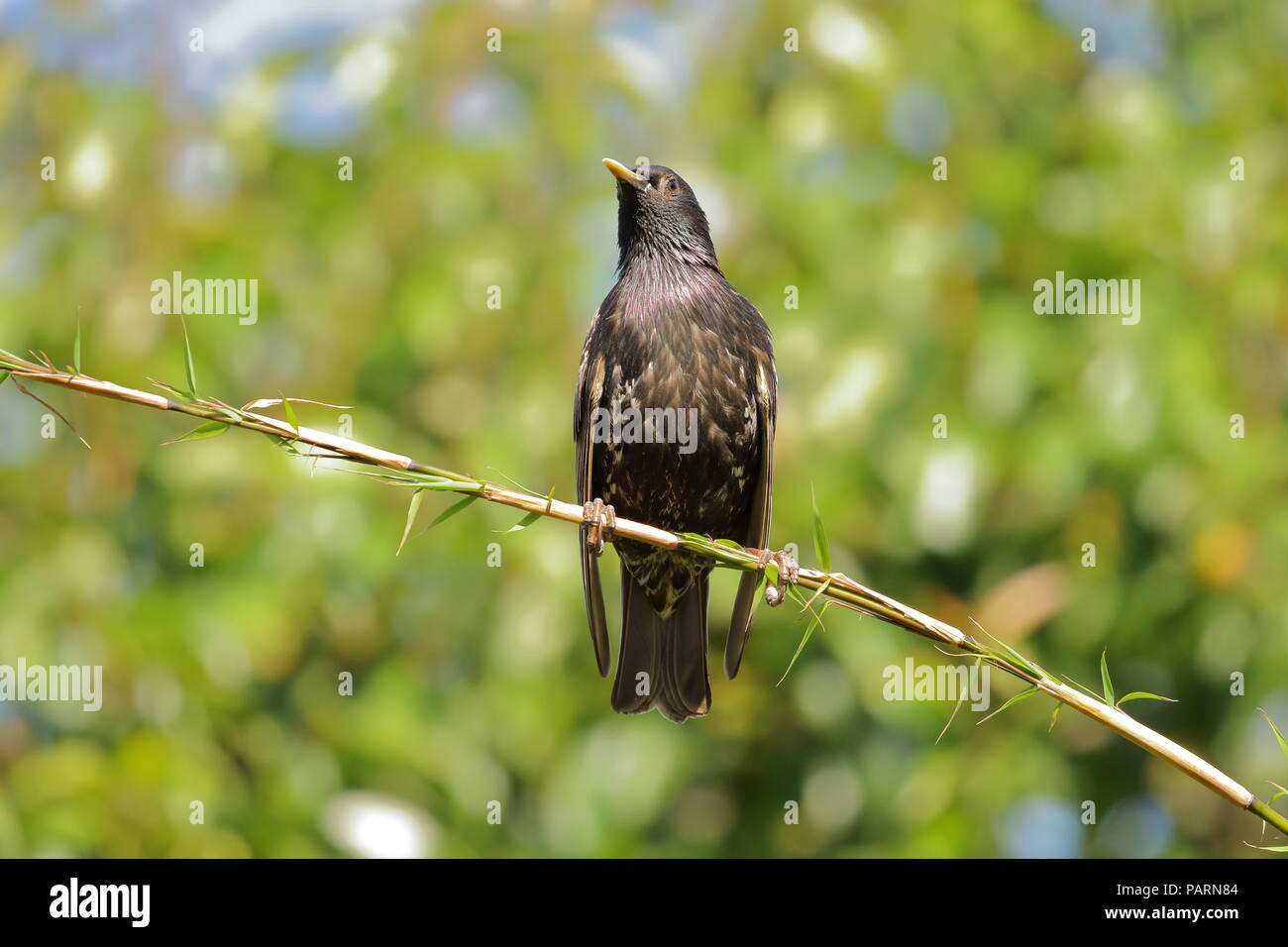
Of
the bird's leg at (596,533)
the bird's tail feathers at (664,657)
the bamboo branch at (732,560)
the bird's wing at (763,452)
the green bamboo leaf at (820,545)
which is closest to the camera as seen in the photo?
the bamboo branch at (732,560)

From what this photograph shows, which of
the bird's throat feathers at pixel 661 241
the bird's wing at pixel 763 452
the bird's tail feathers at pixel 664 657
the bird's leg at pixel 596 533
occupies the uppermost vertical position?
the bird's throat feathers at pixel 661 241

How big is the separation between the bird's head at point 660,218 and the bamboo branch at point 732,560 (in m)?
2.32

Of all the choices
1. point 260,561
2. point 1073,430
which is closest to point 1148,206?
point 1073,430

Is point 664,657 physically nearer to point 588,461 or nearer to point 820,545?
point 588,461

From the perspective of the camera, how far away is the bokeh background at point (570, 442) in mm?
4102

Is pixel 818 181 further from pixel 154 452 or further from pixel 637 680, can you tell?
pixel 154 452

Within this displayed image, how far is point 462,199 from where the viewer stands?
14.9ft

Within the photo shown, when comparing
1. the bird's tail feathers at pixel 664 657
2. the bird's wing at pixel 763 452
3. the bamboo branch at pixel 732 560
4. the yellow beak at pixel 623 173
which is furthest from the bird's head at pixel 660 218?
the bamboo branch at pixel 732 560

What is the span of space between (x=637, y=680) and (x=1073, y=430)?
1.63 meters

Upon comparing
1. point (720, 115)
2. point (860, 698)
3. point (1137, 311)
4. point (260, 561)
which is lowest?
point (860, 698)

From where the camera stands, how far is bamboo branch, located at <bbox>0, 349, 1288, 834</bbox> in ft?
5.24

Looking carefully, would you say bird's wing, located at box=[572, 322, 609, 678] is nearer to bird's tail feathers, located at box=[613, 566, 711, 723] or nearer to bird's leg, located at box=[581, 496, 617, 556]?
bird's tail feathers, located at box=[613, 566, 711, 723]

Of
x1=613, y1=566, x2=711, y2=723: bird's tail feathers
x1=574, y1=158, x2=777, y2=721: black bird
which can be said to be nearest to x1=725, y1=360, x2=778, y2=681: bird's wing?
x1=574, y1=158, x2=777, y2=721: black bird

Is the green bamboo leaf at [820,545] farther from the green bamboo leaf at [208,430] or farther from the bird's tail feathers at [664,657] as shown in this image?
the bird's tail feathers at [664,657]
